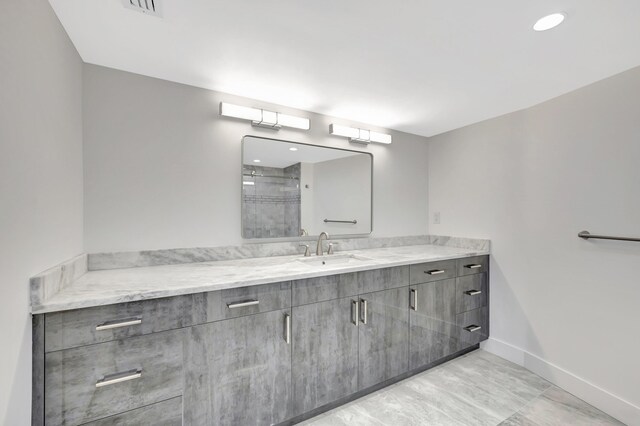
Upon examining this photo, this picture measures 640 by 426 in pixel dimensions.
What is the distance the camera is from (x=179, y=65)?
1735mm

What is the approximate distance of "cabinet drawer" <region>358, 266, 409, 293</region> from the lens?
1938 mm

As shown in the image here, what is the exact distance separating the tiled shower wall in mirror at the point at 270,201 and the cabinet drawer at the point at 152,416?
3.63 ft

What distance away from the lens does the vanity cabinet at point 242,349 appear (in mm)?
1167

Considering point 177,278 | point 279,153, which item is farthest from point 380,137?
point 177,278

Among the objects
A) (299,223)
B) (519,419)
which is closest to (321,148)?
(299,223)

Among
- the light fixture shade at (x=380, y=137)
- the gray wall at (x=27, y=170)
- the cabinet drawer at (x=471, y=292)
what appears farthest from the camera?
the light fixture shade at (x=380, y=137)

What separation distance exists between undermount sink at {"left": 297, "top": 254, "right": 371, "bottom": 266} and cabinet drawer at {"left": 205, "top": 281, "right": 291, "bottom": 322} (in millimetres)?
545

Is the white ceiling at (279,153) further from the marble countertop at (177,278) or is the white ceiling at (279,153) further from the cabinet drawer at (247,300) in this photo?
the cabinet drawer at (247,300)

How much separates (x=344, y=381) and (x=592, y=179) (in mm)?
2184

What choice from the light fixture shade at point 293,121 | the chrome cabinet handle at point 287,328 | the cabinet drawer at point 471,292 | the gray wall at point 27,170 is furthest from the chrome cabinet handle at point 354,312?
the gray wall at point 27,170

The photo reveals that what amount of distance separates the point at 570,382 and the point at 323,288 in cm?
196

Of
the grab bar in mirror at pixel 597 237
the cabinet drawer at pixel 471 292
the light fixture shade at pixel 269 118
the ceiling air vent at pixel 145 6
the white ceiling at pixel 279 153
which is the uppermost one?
the ceiling air vent at pixel 145 6

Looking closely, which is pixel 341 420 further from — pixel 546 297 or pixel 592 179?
pixel 592 179

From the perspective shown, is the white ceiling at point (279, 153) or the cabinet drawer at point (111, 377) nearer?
the cabinet drawer at point (111, 377)
